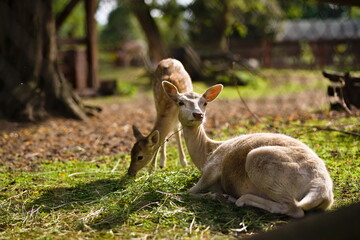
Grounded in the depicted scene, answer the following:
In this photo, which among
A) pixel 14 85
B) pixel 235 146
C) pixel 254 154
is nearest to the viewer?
pixel 254 154

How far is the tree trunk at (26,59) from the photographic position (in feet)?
27.0

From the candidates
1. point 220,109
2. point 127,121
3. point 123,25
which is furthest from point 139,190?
point 123,25

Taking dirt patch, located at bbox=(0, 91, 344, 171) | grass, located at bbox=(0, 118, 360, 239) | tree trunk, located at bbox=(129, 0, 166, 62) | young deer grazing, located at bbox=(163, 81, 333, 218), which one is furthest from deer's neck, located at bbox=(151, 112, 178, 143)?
tree trunk, located at bbox=(129, 0, 166, 62)

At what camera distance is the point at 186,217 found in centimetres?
383

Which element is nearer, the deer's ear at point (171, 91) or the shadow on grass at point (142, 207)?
the shadow on grass at point (142, 207)

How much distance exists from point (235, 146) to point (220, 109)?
603cm

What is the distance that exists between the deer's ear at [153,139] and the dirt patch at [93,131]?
4.16 ft

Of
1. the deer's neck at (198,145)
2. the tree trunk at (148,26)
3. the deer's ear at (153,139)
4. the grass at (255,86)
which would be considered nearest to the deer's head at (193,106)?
the deer's neck at (198,145)

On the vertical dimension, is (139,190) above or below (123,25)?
below

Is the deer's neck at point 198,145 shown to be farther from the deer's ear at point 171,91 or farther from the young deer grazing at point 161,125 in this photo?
the deer's ear at point 171,91

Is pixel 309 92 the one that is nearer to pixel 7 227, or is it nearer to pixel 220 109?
pixel 220 109

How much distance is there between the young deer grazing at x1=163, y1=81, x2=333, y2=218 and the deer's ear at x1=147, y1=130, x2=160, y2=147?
2.25 feet

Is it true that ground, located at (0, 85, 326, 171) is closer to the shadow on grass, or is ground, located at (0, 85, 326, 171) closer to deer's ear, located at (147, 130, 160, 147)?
deer's ear, located at (147, 130, 160, 147)

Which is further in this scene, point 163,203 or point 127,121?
point 127,121
